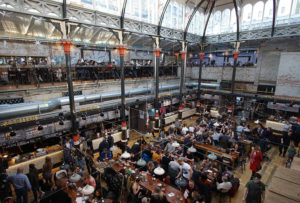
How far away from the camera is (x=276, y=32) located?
13648mm

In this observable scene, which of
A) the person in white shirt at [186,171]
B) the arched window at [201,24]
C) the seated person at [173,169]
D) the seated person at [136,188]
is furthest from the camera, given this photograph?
the arched window at [201,24]

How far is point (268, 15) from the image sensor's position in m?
14.5

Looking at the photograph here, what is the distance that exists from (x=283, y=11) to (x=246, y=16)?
2.86 m

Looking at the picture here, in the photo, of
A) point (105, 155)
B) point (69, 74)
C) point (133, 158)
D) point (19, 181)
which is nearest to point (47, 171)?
point (19, 181)

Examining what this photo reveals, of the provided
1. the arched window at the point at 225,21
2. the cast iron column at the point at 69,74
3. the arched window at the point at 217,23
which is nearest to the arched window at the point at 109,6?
the cast iron column at the point at 69,74

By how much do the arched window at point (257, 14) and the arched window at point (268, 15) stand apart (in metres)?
0.30

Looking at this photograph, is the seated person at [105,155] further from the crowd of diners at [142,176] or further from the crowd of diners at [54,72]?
the crowd of diners at [54,72]

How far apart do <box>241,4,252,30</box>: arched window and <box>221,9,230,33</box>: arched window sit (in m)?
1.44

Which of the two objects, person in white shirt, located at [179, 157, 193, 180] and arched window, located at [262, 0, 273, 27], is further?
arched window, located at [262, 0, 273, 27]

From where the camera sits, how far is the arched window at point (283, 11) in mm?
13258

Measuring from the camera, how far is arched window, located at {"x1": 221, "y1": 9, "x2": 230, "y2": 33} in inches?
667

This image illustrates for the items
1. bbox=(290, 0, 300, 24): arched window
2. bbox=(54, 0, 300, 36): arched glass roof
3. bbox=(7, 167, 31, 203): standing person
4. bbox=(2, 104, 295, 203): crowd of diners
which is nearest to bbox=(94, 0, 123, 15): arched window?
bbox=(54, 0, 300, 36): arched glass roof

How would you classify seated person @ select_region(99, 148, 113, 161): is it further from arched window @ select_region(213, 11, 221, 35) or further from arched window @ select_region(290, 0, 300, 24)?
arched window @ select_region(290, 0, 300, 24)

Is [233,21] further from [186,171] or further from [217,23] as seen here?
[186,171]
